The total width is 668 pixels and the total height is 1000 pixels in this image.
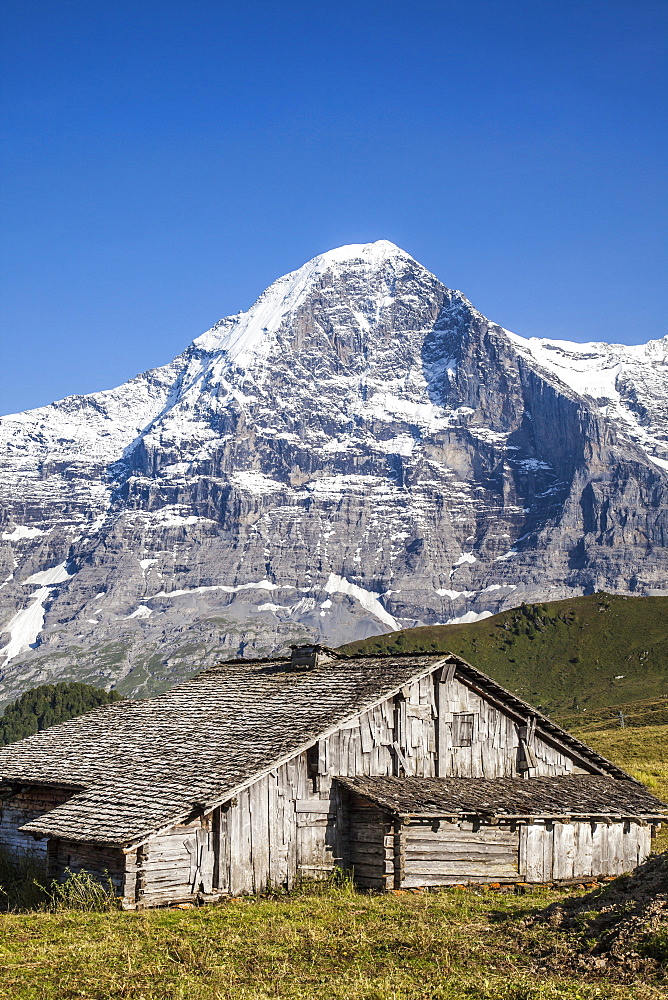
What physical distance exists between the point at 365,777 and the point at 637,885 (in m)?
11.2

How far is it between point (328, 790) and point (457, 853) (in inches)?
151

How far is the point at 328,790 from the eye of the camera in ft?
94.9

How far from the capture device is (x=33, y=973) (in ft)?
59.1

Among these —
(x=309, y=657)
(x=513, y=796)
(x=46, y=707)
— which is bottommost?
(x=513, y=796)

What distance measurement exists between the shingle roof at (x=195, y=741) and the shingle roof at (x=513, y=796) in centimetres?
169

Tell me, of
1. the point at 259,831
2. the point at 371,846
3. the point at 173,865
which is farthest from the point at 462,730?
the point at 173,865

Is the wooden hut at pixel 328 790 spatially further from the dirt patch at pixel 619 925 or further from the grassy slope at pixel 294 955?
the dirt patch at pixel 619 925

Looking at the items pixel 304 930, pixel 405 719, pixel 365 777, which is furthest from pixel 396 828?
pixel 304 930

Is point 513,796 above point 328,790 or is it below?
below

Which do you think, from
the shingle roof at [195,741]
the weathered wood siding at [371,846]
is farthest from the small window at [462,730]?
the weathered wood siding at [371,846]

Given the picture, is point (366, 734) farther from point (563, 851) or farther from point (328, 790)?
point (563, 851)

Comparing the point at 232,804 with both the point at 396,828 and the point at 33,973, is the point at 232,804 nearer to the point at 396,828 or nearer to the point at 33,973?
the point at 396,828

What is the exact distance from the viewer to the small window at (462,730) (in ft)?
108

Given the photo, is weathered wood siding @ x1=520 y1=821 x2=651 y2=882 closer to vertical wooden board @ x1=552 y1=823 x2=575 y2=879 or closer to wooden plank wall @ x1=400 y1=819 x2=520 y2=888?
vertical wooden board @ x1=552 y1=823 x2=575 y2=879
